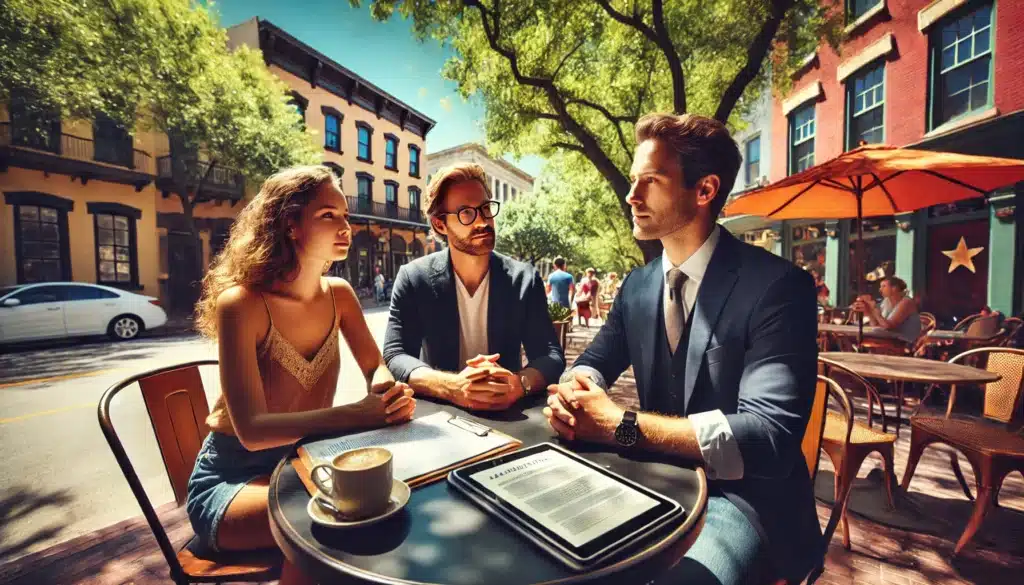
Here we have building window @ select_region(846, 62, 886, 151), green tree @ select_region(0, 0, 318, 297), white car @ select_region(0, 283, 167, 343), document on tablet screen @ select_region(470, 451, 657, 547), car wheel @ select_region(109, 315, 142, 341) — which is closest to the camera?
document on tablet screen @ select_region(470, 451, 657, 547)

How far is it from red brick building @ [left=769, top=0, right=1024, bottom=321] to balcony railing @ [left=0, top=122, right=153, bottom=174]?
2058 cm

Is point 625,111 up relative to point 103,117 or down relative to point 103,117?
down

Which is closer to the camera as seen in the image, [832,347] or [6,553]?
[6,553]

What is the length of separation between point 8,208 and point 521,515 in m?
19.5

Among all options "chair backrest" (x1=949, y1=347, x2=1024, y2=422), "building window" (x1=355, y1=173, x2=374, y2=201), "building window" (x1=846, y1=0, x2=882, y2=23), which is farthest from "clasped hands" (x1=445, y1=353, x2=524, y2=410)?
"building window" (x1=355, y1=173, x2=374, y2=201)

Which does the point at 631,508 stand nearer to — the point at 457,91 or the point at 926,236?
the point at 457,91

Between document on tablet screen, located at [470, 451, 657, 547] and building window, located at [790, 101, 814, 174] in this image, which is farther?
building window, located at [790, 101, 814, 174]

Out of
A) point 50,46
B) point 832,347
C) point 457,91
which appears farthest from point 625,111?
point 50,46

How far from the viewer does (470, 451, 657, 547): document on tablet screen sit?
1.00 metres

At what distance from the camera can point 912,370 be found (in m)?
3.47

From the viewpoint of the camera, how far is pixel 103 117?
1479cm

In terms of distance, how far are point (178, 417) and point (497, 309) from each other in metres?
1.62

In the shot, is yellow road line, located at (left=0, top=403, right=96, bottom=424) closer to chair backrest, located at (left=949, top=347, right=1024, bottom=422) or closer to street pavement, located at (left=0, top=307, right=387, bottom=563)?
street pavement, located at (left=0, top=307, right=387, bottom=563)

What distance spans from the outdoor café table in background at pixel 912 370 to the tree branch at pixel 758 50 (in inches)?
143
